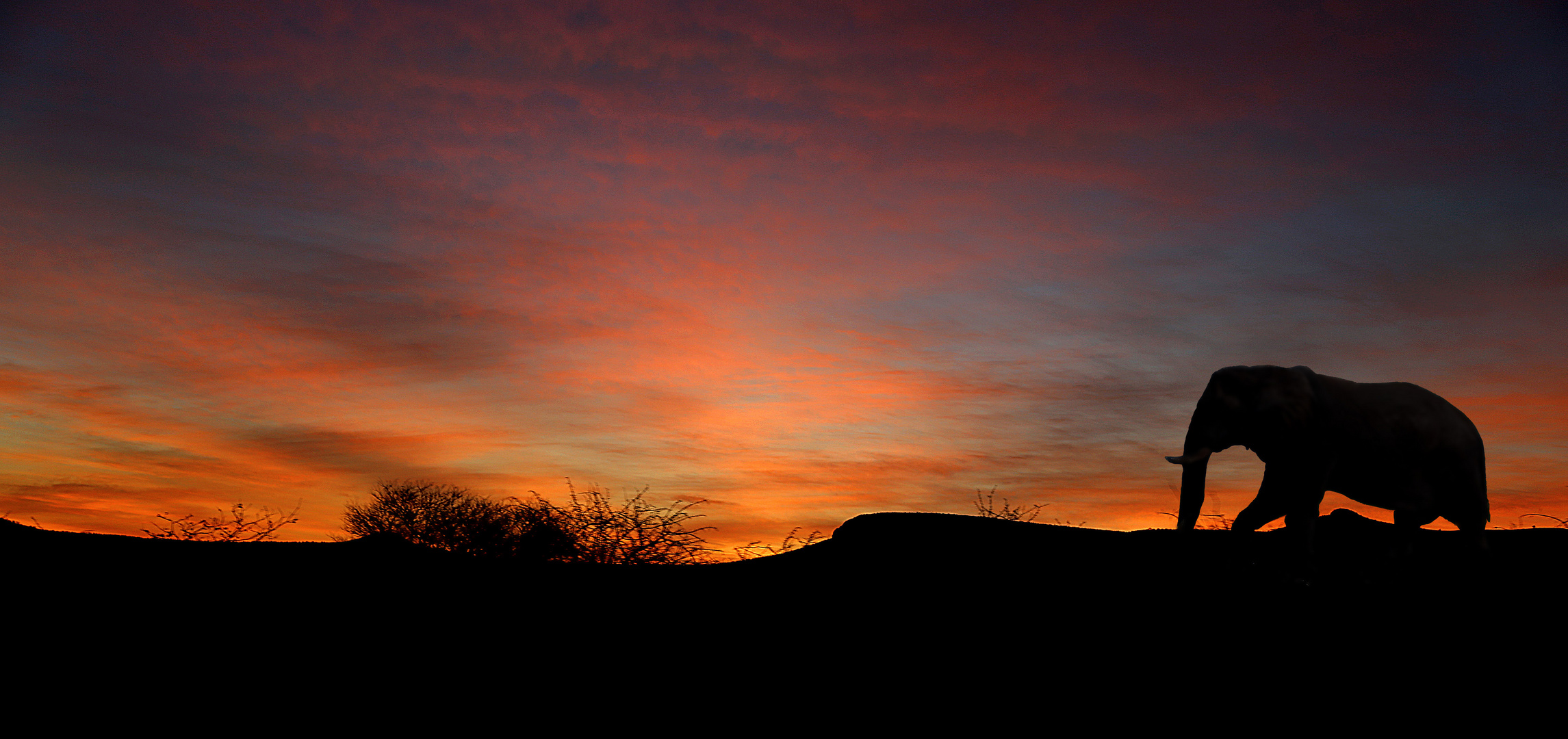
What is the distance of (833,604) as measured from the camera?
8.65 m

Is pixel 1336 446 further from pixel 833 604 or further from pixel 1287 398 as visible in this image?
pixel 833 604

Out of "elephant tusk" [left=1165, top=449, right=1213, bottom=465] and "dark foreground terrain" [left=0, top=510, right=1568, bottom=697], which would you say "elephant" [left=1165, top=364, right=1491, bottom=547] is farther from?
"dark foreground terrain" [left=0, top=510, right=1568, bottom=697]

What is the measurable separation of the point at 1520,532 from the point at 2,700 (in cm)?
1469

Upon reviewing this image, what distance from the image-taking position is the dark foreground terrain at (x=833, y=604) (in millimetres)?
7523

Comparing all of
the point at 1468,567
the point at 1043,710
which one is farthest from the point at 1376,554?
the point at 1043,710

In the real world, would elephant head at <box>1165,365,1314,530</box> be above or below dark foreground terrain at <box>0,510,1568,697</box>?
above

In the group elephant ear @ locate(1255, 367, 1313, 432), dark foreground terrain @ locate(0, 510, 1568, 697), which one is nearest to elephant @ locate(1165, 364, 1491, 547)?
elephant ear @ locate(1255, 367, 1313, 432)

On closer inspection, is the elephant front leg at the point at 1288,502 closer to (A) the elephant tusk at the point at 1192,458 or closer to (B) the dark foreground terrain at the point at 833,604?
(B) the dark foreground terrain at the point at 833,604

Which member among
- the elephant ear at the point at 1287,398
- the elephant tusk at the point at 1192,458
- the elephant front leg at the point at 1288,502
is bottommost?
the elephant front leg at the point at 1288,502

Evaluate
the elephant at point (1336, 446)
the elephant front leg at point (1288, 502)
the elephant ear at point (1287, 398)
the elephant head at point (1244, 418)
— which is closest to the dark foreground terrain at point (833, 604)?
the elephant front leg at point (1288, 502)

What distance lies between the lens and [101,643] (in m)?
7.56

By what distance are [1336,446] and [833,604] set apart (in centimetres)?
473

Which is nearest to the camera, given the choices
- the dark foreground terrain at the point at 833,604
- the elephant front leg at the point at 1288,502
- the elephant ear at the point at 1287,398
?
the dark foreground terrain at the point at 833,604

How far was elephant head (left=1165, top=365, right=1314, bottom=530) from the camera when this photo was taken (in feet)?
28.7
